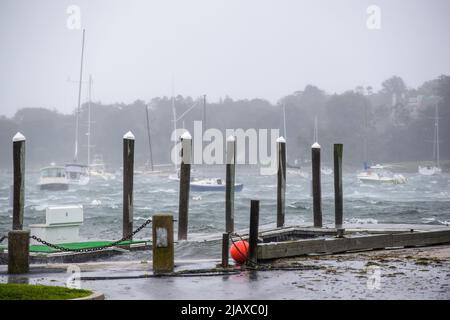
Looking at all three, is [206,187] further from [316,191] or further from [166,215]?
[166,215]

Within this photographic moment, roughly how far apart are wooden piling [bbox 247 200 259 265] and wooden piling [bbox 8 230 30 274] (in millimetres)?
4664

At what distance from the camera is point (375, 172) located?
131500 millimetres

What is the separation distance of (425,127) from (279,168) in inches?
5866

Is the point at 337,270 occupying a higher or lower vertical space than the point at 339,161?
lower

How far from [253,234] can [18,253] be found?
4947 mm

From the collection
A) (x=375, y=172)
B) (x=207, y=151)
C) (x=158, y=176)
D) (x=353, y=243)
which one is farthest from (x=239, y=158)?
(x=353, y=243)

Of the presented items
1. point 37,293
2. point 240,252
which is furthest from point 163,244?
point 37,293

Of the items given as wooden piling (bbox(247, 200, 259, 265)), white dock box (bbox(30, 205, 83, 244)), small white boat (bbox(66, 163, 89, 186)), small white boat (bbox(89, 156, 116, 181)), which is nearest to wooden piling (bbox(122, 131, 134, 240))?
white dock box (bbox(30, 205, 83, 244))

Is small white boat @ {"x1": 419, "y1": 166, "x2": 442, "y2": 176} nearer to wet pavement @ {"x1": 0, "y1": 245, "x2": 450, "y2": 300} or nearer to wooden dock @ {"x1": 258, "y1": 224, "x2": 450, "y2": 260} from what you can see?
wooden dock @ {"x1": 258, "y1": 224, "x2": 450, "y2": 260}

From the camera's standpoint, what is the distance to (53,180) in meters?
110

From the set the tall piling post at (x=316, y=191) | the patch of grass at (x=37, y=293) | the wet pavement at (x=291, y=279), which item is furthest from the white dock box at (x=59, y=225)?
the patch of grass at (x=37, y=293)
